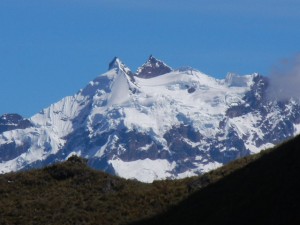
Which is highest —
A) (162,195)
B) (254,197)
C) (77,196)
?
(77,196)

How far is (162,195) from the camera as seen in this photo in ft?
152

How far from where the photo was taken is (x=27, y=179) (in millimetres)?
51031

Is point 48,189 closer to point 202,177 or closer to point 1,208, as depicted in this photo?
point 1,208

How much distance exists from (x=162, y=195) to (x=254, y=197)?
358 inches

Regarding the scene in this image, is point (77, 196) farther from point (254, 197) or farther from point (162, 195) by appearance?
point (254, 197)

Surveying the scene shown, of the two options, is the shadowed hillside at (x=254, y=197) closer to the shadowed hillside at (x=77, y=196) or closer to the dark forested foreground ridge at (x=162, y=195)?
the dark forested foreground ridge at (x=162, y=195)

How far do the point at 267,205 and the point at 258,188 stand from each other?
281cm

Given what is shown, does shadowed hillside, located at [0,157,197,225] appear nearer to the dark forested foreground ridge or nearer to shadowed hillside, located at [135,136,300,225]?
the dark forested foreground ridge

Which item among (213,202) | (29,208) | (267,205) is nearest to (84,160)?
(29,208)

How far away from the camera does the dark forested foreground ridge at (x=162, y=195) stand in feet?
121

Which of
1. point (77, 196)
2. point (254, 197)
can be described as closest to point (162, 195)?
point (77, 196)

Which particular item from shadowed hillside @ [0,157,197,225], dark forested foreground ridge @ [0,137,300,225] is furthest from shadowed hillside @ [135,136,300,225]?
shadowed hillside @ [0,157,197,225]

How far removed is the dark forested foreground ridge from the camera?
3678 cm

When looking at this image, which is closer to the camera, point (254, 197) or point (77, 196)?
point (254, 197)
